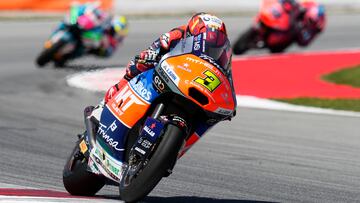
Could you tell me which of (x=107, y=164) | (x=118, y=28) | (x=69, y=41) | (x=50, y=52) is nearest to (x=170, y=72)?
(x=107, y=164)

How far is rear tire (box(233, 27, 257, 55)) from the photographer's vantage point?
19219 mm

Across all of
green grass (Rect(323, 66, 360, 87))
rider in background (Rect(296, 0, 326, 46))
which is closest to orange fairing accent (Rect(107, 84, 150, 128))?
green grass (Rect(323, 66, 360, 87))

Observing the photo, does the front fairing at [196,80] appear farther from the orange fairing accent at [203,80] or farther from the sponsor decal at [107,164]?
the sponsor decal at [107,164]

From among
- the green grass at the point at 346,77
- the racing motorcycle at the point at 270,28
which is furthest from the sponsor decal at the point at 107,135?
the racing motorcycle at the point at 270,28

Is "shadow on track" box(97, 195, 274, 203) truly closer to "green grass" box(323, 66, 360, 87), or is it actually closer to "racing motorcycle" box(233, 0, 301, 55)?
"green grass" box(323, 66, 360, 87)

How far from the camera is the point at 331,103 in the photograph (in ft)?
41.2

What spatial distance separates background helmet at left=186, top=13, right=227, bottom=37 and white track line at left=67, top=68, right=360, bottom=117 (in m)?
5.05

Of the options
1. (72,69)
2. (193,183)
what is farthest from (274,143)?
(72,69)

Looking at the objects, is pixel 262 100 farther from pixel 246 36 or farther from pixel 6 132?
pixel 246 36

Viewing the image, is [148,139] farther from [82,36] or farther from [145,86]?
[82,36]

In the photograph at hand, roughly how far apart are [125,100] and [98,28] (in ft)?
38.2

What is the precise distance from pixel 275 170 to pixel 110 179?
2.20m

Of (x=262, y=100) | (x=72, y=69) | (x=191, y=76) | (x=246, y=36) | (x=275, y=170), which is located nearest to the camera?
(x=191, y=76)

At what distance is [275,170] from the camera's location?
7797 millimetres
